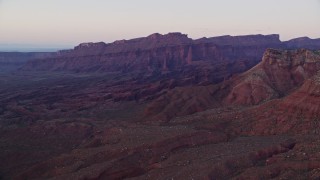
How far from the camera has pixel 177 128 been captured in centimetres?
4625

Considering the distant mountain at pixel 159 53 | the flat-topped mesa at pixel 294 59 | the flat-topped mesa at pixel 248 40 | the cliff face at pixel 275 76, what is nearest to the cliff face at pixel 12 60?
the distant mountain at pixel 159 53

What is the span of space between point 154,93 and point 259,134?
36.3 m

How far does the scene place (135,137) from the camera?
144ft

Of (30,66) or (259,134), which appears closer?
(259,134)

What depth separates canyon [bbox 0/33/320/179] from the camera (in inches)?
1390

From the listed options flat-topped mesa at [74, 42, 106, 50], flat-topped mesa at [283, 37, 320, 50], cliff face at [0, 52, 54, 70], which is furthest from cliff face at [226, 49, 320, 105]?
cliff face at [0, 52, 54, 70]

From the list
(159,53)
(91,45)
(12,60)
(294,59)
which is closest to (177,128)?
(294,59)

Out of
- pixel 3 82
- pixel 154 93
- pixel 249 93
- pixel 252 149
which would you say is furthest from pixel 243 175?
pixel 3 82

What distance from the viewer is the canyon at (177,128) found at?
116 ft

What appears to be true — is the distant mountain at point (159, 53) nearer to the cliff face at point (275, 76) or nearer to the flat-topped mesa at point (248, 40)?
the flat-topped mesa at point (248, 40)

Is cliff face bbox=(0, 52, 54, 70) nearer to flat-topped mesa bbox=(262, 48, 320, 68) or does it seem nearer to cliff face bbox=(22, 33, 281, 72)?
cliff face bbox=(22, 33, 281, 72)

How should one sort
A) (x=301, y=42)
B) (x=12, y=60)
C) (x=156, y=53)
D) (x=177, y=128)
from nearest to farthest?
1. (x=177, y=128)
2. (x=156, y=53)
3. (x=301, y=42)
4. (x=12, y=60)

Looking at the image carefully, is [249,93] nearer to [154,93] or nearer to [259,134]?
[259,134]

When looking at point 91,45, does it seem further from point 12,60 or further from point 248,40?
point 248,40
